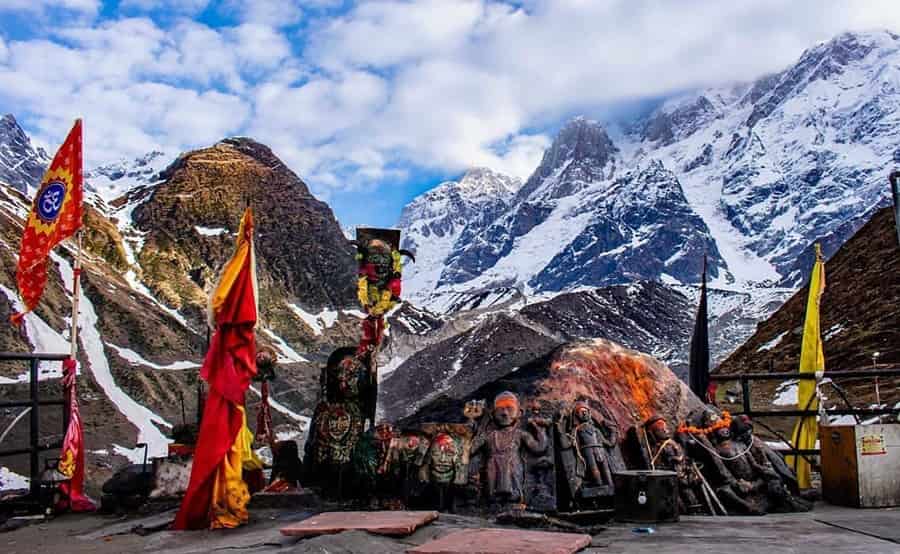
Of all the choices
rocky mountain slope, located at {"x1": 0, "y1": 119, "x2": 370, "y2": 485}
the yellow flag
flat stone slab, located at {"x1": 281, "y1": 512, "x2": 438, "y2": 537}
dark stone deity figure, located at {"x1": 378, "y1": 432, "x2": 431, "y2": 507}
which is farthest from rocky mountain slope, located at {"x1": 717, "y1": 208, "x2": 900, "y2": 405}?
rocky mountain slope, located at {"x1": 0, "y1": 119, "x2": 370, "y2": 485}

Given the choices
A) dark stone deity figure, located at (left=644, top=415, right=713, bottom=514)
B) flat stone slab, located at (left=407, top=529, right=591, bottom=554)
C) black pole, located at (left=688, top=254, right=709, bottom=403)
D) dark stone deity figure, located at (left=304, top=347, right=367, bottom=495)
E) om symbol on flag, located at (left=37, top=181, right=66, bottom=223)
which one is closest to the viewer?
flat stone slab, located at (left=407, top=529, right=591, bottom=554)

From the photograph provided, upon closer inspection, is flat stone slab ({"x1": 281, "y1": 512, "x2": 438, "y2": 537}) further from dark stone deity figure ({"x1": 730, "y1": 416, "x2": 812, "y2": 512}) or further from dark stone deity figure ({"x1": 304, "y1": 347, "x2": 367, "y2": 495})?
dark stone deity figure ({"x1": 730, "y1": 416, "x2": 812, "y2": 512})

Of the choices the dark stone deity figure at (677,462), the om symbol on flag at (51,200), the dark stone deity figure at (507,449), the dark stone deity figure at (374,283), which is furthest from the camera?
the om symbol on flag at (51,200)

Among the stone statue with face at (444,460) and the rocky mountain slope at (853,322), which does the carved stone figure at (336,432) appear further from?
the rocky mountain slope at (853,322)

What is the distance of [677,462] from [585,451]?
0.95 meters

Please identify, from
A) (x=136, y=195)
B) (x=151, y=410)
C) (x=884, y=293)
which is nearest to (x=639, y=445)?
(x=884, y=293)

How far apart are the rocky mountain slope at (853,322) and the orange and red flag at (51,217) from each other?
22.1m

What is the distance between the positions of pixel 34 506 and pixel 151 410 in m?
49.8

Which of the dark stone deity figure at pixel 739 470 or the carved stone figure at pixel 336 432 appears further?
the carved stone figure at pixel 336 432

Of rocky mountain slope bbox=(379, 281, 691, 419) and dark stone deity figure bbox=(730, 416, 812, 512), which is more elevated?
rocky mountain slope bbox=(379, 281, 691, 419)

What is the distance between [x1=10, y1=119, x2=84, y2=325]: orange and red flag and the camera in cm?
1057

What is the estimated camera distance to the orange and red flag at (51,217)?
10.6 metres

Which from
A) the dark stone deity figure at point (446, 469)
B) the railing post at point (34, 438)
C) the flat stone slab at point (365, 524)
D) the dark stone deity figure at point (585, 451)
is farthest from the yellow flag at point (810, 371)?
the railing post at point (34, 438)

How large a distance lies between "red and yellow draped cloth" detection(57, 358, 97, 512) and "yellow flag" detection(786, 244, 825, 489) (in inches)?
331
